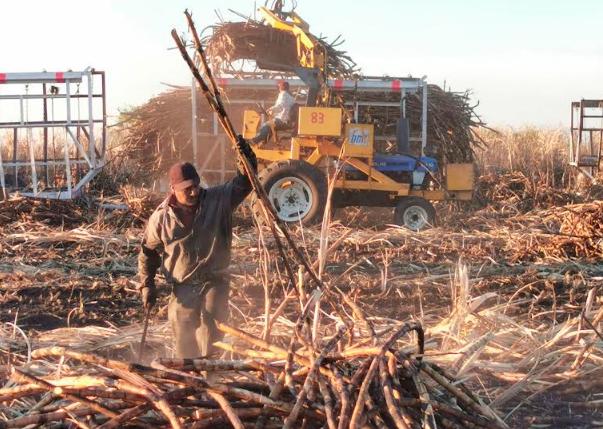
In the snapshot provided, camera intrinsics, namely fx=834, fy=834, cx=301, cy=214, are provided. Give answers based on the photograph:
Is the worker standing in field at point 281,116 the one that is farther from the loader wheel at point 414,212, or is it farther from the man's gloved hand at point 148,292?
the man's gloved hand at point 148,292

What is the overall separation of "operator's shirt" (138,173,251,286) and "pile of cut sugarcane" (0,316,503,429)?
7.54 ft

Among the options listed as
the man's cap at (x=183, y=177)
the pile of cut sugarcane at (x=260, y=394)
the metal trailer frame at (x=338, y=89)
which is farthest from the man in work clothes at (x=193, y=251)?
the metal trailer frame at (x=338, y=89)

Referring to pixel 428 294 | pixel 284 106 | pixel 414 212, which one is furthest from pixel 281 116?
pixel 428 294

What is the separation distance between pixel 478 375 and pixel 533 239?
5168 millimetres

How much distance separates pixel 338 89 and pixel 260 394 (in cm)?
1100

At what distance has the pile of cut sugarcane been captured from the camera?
298 cm

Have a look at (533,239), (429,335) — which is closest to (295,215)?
(533,239)

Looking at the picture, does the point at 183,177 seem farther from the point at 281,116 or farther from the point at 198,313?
the point at 281,116

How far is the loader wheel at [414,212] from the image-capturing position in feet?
40.3

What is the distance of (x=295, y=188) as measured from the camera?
1183cm

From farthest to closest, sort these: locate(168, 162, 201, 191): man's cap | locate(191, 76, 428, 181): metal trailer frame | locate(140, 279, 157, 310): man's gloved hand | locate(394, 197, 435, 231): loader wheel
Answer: locate(191, 76, 428, 181): metal trailer frame → locate(394, 197, 435, 231): loader wheel → locate(140, 279, 157, 310): man's gloved hand → locate(168, 162, 201, 191): man's cap

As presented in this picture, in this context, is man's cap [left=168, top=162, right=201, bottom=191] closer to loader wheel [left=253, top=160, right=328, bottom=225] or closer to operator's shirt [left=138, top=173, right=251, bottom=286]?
operator's shirt [left=138, top=173, right=251, bottom=286]

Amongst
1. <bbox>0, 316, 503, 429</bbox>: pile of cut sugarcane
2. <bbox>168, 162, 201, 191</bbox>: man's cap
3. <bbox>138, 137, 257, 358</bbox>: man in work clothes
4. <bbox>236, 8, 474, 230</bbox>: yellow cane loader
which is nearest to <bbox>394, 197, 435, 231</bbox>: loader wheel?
<bbox>236, 8, 474, 230</bbox>: yellow cane loader

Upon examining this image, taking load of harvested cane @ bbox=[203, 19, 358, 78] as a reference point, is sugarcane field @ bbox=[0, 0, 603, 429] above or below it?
below
